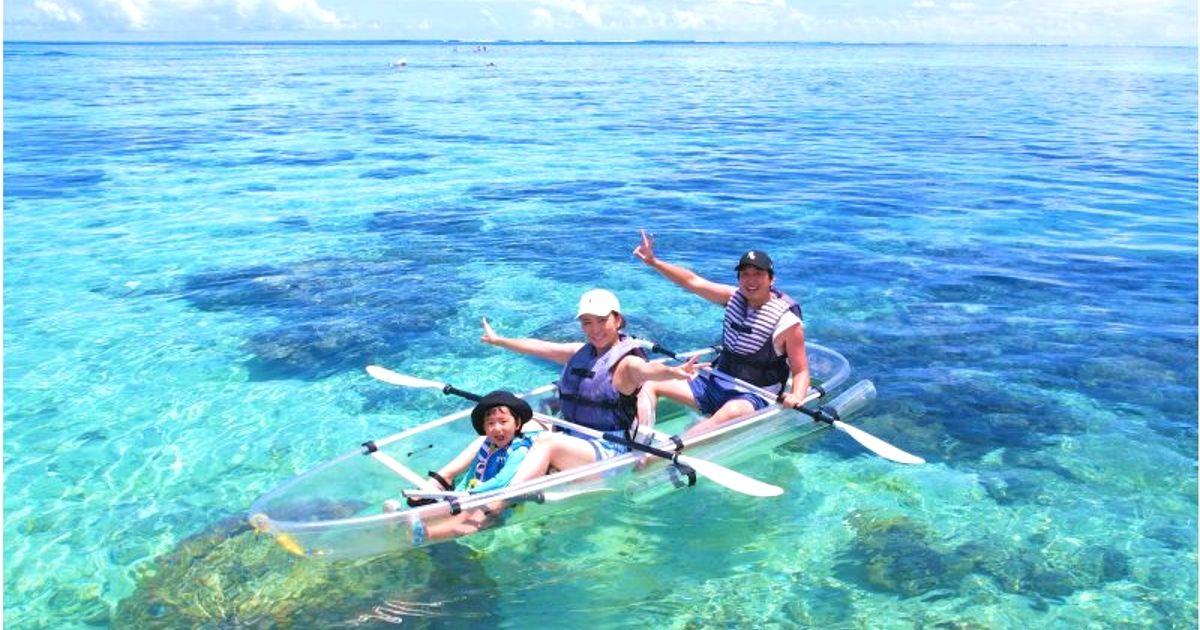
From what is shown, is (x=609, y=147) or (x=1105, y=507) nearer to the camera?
(x=1105, y=507)

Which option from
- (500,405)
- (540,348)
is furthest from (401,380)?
(500,405)

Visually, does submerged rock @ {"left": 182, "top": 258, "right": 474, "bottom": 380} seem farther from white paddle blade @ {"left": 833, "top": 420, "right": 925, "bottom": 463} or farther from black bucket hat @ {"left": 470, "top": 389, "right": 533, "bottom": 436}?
white paddle blade @ {"left": 833, "top": 420, "right": 925, "bottom": 463}

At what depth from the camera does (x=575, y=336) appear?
11.2 m

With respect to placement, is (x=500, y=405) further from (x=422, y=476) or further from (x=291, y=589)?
(x=291, y=589)

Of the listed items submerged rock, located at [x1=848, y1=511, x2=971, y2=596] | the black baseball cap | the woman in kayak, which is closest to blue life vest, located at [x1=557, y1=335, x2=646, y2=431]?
the woman in kayak

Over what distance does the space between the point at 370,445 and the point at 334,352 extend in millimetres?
3842

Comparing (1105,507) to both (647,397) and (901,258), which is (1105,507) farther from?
(901,258)

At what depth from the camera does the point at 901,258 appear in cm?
1446

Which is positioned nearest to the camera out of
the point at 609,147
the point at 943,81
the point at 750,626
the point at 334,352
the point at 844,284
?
the point at 750,626

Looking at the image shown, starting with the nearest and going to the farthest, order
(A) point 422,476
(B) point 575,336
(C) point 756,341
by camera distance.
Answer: (A) point 422,476
(C) point 756,341
(B) point 575,336

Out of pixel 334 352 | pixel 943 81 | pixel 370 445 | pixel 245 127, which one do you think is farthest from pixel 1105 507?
pixel 943 81

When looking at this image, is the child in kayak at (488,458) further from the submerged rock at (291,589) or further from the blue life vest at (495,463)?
the submerged rock at (291,589)

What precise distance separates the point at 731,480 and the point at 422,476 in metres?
2.39

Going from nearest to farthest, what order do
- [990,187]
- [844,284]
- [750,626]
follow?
1. [750,626]
2. [844,284]
3. [990,187]
